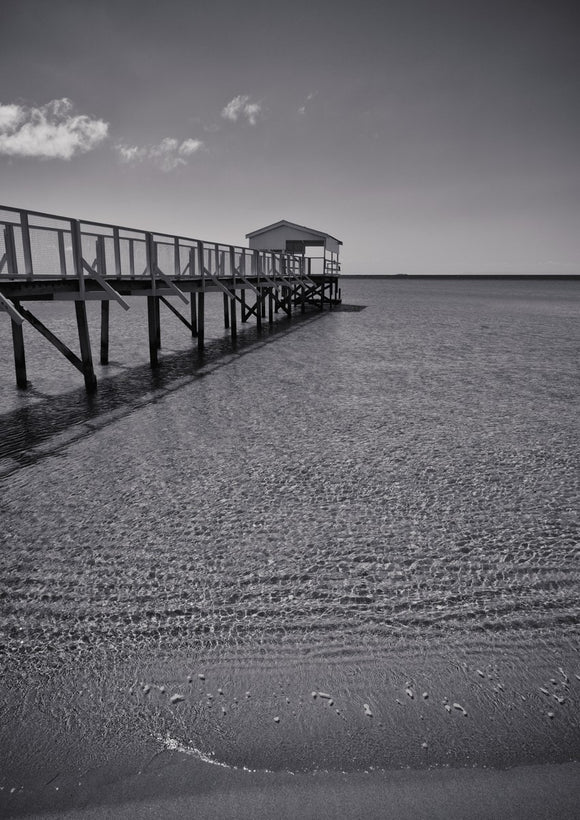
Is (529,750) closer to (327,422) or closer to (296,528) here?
(296,528)

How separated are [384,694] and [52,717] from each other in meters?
1.85

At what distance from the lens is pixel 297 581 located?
411 centimetres

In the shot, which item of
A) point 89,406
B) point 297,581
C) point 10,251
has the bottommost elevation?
point 297,581

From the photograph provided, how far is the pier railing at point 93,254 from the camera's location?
8547mm

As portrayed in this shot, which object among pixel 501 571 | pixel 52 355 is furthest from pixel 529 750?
pixel 52 355

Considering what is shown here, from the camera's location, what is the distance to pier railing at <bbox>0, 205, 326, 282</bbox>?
336 inches

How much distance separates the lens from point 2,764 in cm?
256

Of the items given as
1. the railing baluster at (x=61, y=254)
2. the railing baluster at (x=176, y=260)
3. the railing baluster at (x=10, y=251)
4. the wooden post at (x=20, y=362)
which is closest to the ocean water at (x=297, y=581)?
the wooden post at (x=20, y=362)

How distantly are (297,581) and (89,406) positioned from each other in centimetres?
647

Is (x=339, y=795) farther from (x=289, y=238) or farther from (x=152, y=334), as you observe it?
(x=289, y=238)

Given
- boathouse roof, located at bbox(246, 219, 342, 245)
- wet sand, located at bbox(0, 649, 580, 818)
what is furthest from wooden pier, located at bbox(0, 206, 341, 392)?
boathouse roof, located at bbox(246, 219, 342, 245)

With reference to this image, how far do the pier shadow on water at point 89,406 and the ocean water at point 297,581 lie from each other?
0.07m

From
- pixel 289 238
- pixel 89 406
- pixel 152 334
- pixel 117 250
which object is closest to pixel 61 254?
pixel 117 250

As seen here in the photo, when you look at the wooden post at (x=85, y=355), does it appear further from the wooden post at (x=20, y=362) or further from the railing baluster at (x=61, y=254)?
the wooden post at (x=20, y=362)
